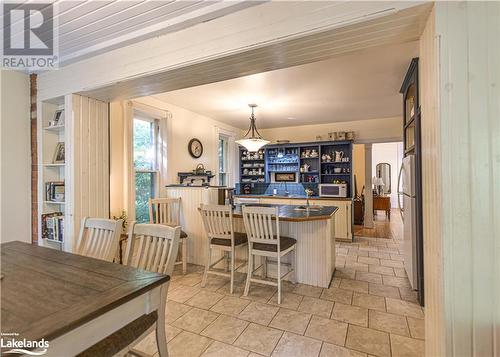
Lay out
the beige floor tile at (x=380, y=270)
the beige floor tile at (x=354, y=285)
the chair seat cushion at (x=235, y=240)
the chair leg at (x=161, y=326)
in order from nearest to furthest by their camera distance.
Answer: the chair leg at (x=161, y=326) < the beige floor tile at (x=354, y=285) < the chair seat cushion at (x=235, y=240) < the beige floor tile at (x=380, y=270)

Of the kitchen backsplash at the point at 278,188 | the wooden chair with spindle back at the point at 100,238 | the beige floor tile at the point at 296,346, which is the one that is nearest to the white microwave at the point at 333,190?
the kitchen backsplash at the point at 278,188

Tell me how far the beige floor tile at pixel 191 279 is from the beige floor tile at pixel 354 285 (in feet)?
5.90

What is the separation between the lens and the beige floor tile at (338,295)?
2.62 metres

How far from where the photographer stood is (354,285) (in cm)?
295

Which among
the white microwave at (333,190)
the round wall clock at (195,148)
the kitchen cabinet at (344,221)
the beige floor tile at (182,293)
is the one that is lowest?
the beige floor tile at (182,293)

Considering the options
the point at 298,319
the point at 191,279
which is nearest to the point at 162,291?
the point at 298,319

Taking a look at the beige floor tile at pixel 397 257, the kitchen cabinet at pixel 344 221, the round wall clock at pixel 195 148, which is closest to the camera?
the beige floor tile at pixel 397 257

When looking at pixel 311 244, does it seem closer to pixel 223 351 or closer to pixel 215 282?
pixel 215 282

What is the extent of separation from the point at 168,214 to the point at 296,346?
96.9 inches

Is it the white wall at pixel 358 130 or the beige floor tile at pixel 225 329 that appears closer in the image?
the beige floor tile at pixel 225 329

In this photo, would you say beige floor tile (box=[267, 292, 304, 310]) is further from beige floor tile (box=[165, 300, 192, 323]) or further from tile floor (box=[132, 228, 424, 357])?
beige floor tile (box=[165, 300, 192, 323])

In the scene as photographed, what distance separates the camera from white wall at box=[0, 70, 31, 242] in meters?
2.51

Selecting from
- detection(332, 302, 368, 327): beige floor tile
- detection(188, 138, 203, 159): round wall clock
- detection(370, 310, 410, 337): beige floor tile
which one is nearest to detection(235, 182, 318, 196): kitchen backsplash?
detection(188, 138, 203, 159): round wall clock

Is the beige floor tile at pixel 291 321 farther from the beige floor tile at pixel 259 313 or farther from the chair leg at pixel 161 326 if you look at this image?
the chair leg at pixel 161 326
